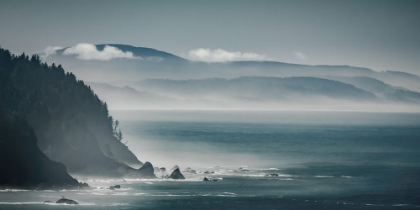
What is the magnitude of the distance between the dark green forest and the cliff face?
2.48 m

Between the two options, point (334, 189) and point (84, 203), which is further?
point (334, 189)

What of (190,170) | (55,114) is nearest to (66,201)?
(55,114)

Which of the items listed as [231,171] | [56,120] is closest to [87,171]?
[56,120]

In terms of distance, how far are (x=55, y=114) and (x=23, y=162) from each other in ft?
77.0

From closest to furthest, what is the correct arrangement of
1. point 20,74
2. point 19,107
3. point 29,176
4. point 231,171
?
point 29,176
point 19,107
point 20,74
point 231,171

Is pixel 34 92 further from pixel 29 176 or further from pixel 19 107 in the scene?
pixel 29 176

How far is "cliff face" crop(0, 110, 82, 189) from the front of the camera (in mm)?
132750

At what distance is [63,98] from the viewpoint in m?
166

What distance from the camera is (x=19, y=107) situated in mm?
150000

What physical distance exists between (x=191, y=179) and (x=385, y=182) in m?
36.3

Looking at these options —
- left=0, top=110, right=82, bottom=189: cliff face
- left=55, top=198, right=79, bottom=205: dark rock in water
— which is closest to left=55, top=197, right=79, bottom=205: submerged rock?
left=55, top=198, right=79, bottom=205: dark rock in water

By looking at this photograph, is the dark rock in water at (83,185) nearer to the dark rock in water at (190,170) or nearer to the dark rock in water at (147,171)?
the dark rock in water at (147,171)

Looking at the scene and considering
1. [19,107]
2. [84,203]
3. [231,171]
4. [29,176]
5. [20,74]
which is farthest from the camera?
[231,171]

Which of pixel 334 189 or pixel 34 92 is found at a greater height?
pixel 34 92
